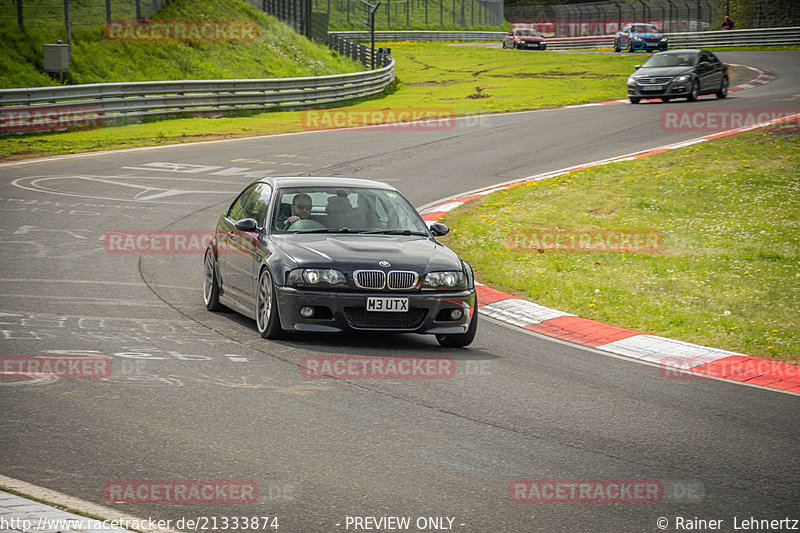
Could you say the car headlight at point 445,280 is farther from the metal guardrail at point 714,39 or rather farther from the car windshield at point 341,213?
the metal guardrail at point 714,39

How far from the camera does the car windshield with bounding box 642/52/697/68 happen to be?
30.9m

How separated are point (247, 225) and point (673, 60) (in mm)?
24522

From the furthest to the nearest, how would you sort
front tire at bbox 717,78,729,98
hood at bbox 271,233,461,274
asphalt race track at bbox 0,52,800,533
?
front tire at bbox 717,78,729,98, hood at bbox 271,233,461,274, asphalt race track at bbox 0,52,800,533

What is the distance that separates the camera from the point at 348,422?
6.44m

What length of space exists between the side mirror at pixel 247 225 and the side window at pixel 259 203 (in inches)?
7.4

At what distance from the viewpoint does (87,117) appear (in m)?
27.2

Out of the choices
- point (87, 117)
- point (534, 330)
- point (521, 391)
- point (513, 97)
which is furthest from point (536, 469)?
point (513, 97)

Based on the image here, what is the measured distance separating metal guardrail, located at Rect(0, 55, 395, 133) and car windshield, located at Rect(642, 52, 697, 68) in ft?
37.6

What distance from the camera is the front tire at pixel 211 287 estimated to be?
10281 millimetres

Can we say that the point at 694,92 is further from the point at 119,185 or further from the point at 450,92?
the point at 119,185

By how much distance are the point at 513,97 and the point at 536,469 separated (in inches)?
1301

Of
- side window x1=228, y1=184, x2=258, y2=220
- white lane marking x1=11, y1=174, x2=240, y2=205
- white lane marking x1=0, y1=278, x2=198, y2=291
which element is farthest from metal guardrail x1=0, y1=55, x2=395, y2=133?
side window x1=228, y1=184, x2=258, y2=220

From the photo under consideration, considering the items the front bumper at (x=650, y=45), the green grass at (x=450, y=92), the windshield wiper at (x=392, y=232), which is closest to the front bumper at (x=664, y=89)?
the green grass at (x=450, y=92)

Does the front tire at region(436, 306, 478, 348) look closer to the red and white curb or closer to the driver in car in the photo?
the red and white curb
